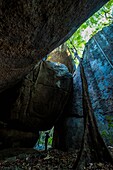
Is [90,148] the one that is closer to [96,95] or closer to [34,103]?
[96,95]

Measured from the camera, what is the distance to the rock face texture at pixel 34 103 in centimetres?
641

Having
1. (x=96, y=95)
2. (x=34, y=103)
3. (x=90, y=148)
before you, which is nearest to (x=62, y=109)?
(x=34, y=103)

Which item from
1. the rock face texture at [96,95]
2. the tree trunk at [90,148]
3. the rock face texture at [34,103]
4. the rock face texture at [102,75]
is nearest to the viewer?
the tree trunk at [90,148]

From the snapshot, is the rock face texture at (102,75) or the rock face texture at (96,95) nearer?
the rock face texture at (102,75)

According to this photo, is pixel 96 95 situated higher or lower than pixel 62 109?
higher

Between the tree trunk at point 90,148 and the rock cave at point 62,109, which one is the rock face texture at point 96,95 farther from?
the tree trunk at point 90,148

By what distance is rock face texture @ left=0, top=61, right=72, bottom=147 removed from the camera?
6414 mm

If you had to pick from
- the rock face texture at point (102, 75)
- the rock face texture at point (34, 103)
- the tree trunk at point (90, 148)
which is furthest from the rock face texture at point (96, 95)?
the tree trunk at point (90, 148)

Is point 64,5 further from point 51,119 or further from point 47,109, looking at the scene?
point 51,119

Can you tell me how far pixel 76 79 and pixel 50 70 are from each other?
1913mm

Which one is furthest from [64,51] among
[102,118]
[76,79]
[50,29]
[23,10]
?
[23,10]

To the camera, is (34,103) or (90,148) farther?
(34,103)

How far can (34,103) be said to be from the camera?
269 inches

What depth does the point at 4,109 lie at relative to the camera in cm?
648
